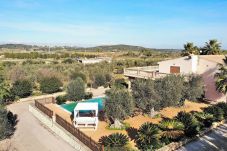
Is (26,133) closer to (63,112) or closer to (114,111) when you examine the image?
(63,112)

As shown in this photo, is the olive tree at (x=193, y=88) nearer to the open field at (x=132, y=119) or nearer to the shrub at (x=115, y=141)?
the open field at (x=132, y=119)

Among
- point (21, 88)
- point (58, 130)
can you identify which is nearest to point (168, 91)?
point (58, 130)

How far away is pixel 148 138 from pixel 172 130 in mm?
2147

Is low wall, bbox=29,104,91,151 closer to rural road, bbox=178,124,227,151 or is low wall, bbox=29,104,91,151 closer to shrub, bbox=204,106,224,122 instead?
rural road, bbox=178,124,227,151

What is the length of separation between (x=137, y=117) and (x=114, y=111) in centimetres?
413

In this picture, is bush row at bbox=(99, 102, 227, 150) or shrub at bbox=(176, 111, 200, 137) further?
shrub at bbox=(176, 111, 200, 137)

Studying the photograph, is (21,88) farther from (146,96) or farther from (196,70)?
(196,70)

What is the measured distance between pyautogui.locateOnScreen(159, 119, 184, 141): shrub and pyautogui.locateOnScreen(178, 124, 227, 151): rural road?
2.93ft

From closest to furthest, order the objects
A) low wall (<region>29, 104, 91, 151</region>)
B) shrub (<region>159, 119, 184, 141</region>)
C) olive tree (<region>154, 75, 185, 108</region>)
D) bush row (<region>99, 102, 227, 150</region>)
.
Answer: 1. bush row (<region>99, 102, 227, 150</region>)
2. shrub (<region>159, 119, 184, 141</region>)
3. low wall (<region>29, 104, 91, 151</region>)
4. olive tree (<region>154, 75, 185, 108</region>)

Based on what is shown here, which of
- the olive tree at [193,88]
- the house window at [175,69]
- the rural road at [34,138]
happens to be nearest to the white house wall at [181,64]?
the house window at [175,69]

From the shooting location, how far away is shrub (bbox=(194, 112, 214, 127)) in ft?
65.0

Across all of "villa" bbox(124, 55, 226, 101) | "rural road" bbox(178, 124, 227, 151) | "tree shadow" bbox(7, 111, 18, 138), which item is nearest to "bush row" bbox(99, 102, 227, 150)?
"rural road" bbox(178, 124, 227, 151)

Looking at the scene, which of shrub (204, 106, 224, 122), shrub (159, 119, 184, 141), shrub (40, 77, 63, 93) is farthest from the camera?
shrub (40, 77, 63, 93)

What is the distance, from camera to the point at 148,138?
15719 mm
